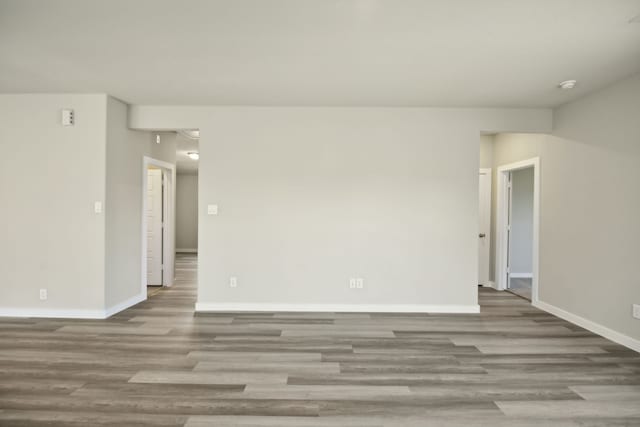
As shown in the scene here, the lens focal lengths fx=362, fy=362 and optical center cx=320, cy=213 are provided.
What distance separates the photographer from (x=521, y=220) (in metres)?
7.26

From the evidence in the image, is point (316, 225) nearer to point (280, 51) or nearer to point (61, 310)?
point (280, 51)

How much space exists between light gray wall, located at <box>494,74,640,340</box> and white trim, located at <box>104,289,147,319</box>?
546 cm

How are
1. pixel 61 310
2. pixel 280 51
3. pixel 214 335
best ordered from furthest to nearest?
pixel 61 310
pixel 214 335
pixel 280 51

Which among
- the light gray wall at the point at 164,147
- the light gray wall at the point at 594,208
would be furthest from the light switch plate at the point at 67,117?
the light gray wall at the point at 594,208

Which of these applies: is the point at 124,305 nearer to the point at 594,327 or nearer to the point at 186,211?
the point at 594,327

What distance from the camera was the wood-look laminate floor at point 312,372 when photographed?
2273 millimetres

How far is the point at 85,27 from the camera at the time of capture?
8.57 ft

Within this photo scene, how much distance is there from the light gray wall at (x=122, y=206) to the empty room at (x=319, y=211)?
3 centimetres

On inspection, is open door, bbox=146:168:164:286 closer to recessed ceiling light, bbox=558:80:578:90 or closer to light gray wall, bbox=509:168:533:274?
recessed ceiling light, bbox=558:80:578:90

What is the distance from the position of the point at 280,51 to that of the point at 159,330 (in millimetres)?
3053

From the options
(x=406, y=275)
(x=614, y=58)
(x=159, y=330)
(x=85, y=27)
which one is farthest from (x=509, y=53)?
(x=159, y=330)

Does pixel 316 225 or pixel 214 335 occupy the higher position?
pixel 316 225

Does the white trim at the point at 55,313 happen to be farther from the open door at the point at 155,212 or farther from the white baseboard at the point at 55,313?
the open door at the point at 155,212

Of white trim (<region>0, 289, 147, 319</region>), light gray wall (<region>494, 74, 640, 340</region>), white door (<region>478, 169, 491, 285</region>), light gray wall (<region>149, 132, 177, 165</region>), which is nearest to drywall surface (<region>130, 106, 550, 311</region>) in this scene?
light gray wall (<region>494, 74, 640, 340</region>)
